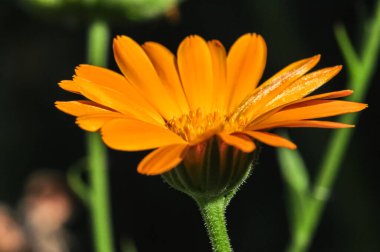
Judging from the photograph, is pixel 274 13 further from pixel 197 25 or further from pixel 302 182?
pixel 302 182

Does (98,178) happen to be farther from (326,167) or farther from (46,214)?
(46,214)

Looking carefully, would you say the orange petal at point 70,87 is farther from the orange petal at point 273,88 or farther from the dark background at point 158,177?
the dark background at point 158,177

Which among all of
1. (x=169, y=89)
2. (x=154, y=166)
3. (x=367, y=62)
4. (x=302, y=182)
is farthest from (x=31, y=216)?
(x=154, y=166)

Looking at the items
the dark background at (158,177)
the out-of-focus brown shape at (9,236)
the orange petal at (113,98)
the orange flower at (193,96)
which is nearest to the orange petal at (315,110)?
the orange flower at (193,96)

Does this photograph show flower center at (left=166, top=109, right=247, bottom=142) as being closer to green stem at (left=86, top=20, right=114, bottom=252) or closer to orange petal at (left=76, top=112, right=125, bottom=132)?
orange petal at (left=76, top=112, right=125, bottom=132)

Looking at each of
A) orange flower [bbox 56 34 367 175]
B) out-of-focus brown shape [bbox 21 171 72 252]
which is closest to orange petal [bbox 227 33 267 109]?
orange flower [bbox 56 34 367 175]

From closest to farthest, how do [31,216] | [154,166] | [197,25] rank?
[154,166] < [31,216] < [197,25]
